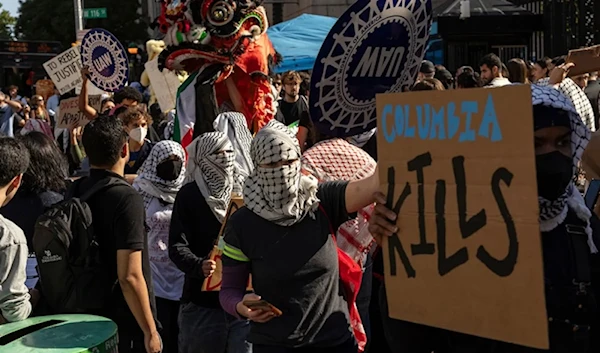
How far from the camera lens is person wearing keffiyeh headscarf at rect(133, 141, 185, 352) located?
18.5 feet

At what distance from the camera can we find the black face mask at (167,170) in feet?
18.9

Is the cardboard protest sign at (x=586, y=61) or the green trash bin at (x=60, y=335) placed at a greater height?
the cardboard protest sign at (x=586, y=61)

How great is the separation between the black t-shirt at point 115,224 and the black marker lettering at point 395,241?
1.61 meters

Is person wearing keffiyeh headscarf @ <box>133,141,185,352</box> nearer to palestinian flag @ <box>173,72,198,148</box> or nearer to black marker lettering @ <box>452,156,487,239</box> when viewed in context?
palestinian flag @ <box>173,72,198,148</box>

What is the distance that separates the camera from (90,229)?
167 inches

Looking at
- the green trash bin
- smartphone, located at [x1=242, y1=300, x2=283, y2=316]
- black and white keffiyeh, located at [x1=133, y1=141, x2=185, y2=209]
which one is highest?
black and white keffiyeh, located at [x1=133, y1=141, x2=185, y2=209]

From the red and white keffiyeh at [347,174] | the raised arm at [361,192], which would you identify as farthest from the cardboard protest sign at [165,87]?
the raised arm at [361,192]

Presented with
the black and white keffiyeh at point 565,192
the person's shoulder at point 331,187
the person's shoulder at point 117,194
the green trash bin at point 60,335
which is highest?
the black and white keffiyeh at point 565,192

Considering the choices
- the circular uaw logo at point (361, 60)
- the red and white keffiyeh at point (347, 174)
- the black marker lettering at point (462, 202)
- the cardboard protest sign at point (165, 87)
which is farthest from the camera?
the cardboard protest sign at point (165, 87)

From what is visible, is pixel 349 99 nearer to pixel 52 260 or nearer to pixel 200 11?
pixel 52 260

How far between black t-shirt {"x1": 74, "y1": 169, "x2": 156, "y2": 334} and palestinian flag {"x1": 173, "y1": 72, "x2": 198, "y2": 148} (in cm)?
274

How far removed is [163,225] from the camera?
5.66 metres

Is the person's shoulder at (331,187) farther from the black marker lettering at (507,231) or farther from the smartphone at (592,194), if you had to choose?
the black marker lettering at (507,231)

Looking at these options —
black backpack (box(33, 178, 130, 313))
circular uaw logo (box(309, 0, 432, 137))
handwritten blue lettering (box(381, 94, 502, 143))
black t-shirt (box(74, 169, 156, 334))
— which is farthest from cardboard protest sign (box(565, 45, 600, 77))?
black backpack (box(33, 178, 130, 313))
